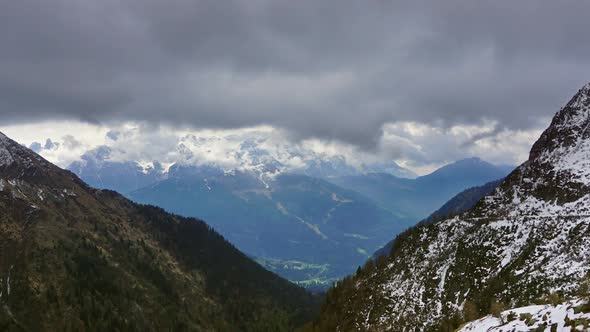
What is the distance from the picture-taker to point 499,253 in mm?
117688

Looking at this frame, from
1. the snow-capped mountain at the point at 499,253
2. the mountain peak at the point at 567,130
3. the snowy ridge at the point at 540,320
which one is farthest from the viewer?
the mountain peak at the point at 567,130

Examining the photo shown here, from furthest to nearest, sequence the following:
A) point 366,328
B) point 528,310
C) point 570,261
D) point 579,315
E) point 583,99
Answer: point 583,99, point 366,328, point 570,261, point 528,310, point 579,315

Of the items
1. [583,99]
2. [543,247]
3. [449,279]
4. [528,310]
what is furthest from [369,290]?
[528,310]

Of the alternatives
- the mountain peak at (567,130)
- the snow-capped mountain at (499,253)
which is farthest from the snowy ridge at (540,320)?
the mountain peak at (567,130)

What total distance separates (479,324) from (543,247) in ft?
281

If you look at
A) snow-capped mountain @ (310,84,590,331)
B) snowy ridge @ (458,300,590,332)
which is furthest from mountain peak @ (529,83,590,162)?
snowy ridge @ (458,300,590,332)

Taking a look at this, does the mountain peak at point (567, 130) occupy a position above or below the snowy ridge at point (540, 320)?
above

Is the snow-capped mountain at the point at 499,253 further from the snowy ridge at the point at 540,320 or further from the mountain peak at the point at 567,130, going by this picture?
the snowy ridge at the point at 540,320

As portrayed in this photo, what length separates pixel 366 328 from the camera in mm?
125750

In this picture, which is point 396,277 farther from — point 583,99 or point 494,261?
point 583,99

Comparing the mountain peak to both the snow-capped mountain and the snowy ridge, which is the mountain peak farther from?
the snowy ridge

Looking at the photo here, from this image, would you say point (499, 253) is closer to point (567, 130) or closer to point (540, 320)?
point (567, 130)

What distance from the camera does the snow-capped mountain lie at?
101m

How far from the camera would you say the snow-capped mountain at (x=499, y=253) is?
10056 cm
